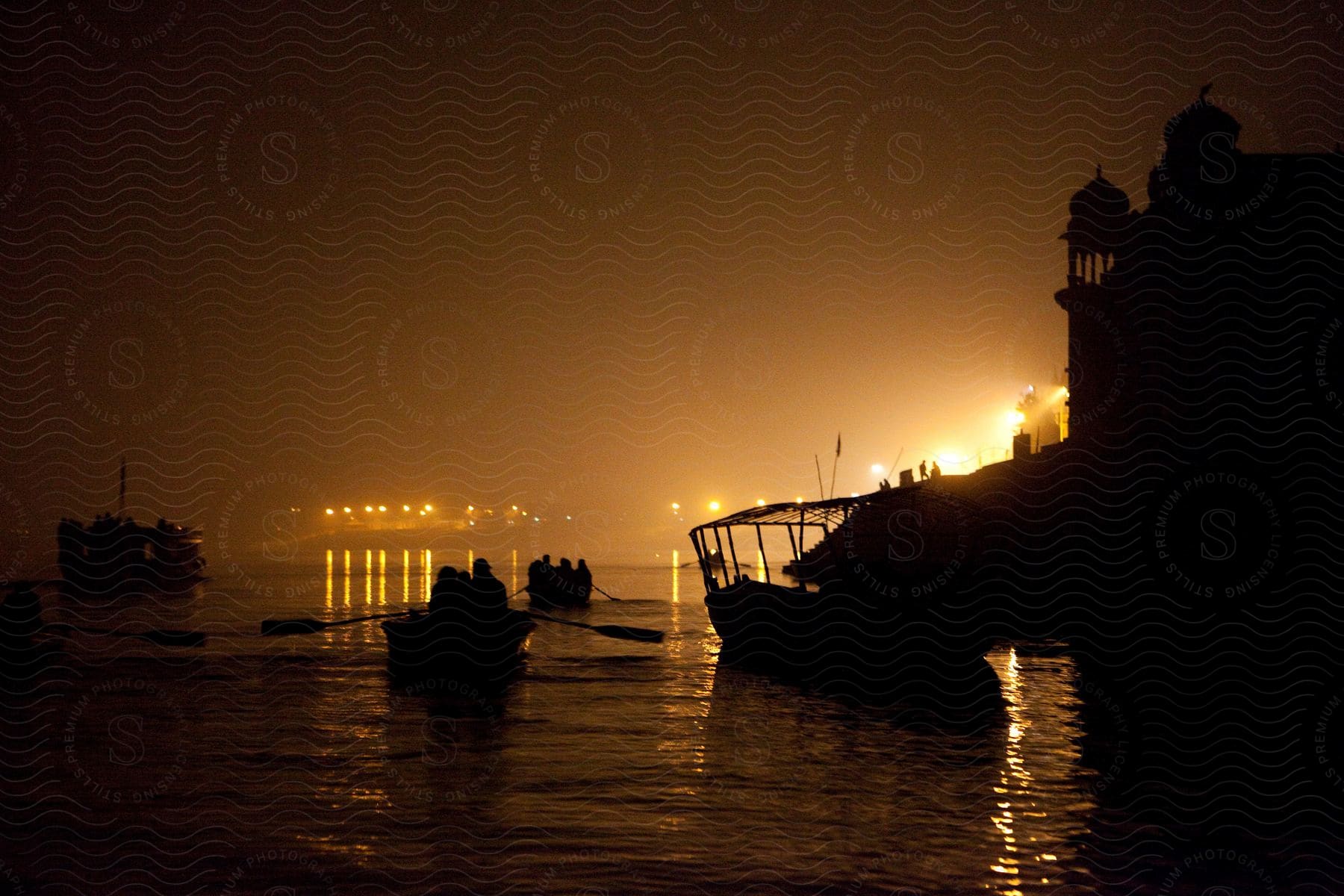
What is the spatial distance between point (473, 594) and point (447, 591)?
0.66m

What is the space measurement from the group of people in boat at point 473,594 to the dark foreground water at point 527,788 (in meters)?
2.11

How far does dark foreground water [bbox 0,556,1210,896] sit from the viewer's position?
10531 millimetres

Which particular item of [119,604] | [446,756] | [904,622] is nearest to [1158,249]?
[904,622]

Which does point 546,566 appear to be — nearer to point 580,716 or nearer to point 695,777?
point 580,716

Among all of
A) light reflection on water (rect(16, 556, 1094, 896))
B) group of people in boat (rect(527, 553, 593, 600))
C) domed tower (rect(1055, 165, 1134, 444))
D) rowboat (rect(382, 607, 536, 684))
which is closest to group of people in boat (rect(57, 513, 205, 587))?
group of people in boat (rect(527, 553, 593, 600))

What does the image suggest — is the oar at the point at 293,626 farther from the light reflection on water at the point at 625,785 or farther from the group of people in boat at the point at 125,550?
the group of people in boat at the point at 125,550

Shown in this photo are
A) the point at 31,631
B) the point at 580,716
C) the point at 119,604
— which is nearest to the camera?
the point at 580,716

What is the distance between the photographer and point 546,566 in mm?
58938

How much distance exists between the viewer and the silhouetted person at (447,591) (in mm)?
25266

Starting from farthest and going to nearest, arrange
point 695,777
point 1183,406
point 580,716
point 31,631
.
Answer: point 31,631, point 1183,406, point 580,716, point 695,777

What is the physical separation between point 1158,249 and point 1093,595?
969cm

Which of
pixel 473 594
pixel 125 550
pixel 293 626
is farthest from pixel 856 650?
pixel 125 550

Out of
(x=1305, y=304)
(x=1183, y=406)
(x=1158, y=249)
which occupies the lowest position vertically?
(x=1183, y=406)

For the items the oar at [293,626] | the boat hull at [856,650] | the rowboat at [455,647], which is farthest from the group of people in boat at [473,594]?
the oar at [293,626]
